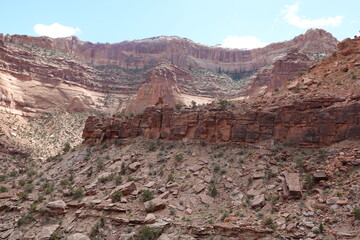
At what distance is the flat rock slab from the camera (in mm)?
13750

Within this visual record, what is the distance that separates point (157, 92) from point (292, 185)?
183ft

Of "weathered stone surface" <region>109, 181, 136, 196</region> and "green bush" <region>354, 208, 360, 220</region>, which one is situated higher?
"green bush" <region>354, 208, 360, 220</region>

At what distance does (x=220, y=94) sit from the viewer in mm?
78688

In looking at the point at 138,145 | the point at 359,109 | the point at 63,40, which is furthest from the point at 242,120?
the point at 63,40

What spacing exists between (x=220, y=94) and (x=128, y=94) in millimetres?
23169

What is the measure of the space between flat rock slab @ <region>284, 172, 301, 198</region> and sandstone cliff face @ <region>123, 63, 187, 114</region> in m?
50.1

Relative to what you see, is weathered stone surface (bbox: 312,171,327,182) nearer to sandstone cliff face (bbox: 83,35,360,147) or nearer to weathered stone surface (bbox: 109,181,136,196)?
sandstone cliff face (bbox: 83,35,360,147)

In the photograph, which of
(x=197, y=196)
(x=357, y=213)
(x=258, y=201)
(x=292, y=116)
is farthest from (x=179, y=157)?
(x=357, y=213)

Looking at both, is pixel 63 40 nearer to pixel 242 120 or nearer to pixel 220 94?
pixel 220 94

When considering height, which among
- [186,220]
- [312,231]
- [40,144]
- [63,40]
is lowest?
[40,144]

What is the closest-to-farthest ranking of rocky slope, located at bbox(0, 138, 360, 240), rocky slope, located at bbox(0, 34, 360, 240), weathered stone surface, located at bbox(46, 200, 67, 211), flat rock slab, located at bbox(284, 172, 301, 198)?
rocky slope, located at bbox(0, 138, 360, 240), rocky slope, located at bbox(0, 34, 360, 240), flat rock slab, located at bbox(284, 172, 301, 198), weathered stone surface, located at bbox(46, 200, 67, 211)

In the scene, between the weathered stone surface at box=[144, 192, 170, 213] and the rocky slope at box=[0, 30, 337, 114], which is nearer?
the weathered stone surface at box=[144, 192, 170, 213]

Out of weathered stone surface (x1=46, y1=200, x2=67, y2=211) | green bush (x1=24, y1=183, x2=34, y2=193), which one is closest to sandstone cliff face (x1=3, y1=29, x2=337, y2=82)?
green bush (x1=24, y1=183, x2=34, y2=193)

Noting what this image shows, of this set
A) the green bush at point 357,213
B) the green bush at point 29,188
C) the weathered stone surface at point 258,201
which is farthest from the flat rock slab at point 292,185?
the green bush at point 29,188
